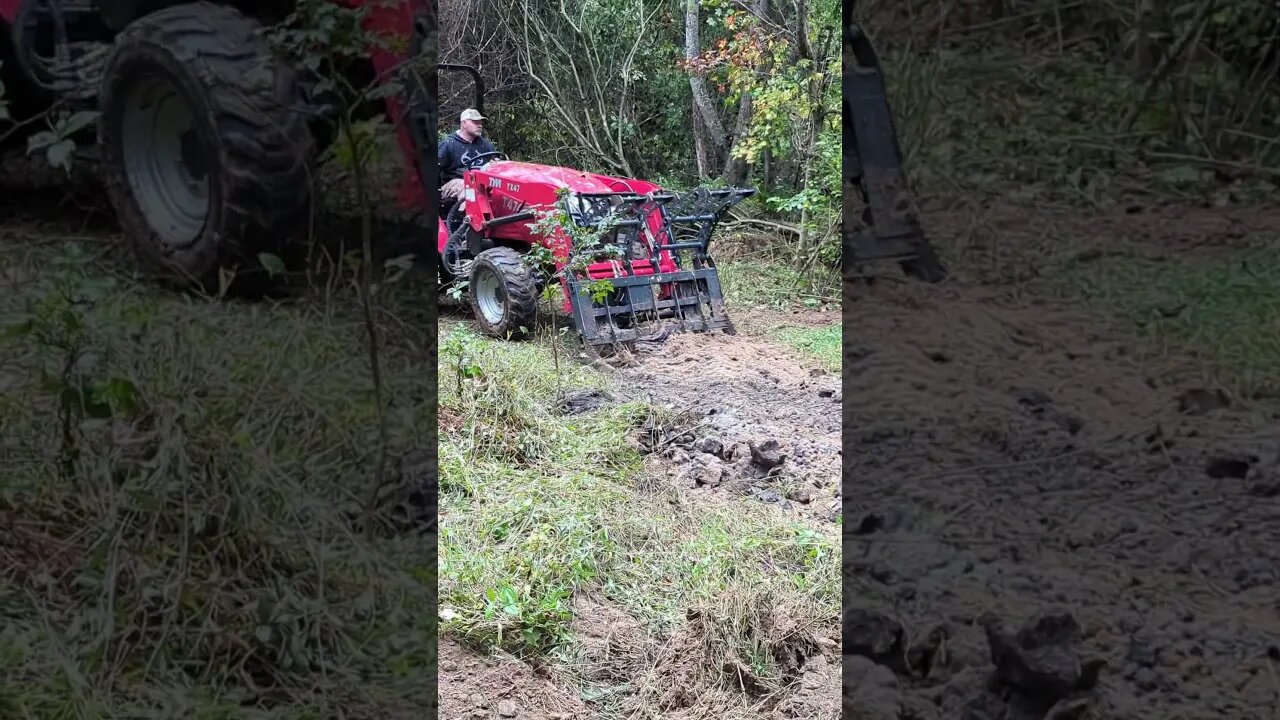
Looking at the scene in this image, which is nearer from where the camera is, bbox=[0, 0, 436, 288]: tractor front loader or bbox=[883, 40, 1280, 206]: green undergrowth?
bbox=[883, 40, 1280, 206]: green undergrowth

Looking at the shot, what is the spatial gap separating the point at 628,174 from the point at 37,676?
1013 cm

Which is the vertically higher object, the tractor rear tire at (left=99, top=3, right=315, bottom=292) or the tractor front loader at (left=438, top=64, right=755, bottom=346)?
the tractor rear tire at (left=99, top=3, right=315, bottom=292)

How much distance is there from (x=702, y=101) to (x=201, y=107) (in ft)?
30.7

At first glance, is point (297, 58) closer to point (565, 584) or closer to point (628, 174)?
point (565, 584)

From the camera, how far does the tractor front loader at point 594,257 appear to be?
235 inches

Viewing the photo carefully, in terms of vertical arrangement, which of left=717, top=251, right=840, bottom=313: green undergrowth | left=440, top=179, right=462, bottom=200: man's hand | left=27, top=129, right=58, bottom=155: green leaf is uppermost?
left=27, top=129, right=58, bottom=155: green leaf

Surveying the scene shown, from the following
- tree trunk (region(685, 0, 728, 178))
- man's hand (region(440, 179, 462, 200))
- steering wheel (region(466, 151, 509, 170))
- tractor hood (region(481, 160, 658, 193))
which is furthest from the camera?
tree trunk (region(685, 0, 728, 178))

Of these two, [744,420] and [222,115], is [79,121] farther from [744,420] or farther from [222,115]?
[744,420]

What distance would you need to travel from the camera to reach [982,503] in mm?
1758

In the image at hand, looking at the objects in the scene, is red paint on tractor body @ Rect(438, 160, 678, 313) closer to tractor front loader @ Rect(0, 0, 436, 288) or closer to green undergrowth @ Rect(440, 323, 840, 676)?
green undergrowth @ Rect(440, 323, 840, 676)

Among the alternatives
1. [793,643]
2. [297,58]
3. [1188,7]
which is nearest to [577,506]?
[793,643]

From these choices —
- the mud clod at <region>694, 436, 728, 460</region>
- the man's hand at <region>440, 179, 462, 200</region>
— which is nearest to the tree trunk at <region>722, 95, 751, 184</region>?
the man's hand at <region>440, 179, 462, 200</region>

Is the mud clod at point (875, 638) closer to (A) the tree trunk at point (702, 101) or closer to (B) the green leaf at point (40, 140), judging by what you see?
(B) the green leaf at point (40, 140)

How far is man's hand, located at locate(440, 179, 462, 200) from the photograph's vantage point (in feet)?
23.4
